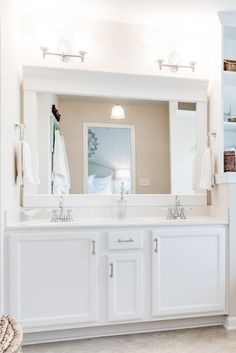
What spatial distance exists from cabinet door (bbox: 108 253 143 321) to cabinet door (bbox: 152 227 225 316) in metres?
0.12

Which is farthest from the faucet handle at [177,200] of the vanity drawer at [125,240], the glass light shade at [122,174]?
the vanity drawer at [125,240]

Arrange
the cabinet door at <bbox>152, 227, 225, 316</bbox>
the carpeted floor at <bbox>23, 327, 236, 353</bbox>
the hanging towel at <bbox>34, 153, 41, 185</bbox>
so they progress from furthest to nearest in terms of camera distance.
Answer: the hanging towel at <bbox>34, 153, 41, 185</bbox> → the cabinet door at <bbox>152, 227, 225, 316</bbox> → the carpeted floor at <bbox>23, 327, 236, 353</bbox>

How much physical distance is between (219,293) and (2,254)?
174 cm

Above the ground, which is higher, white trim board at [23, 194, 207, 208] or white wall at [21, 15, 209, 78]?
white wall at [21, 15, 209, 78]

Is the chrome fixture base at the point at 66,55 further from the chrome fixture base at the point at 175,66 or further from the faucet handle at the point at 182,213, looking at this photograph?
the faucet handle at the point at 182,213

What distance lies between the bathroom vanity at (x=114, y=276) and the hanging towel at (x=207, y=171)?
14.3 inches

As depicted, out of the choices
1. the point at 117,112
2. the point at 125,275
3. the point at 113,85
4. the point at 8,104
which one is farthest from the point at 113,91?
the point at 125,275

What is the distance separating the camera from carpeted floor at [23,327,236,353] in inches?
88.1

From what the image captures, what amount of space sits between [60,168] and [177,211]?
3.74 feet

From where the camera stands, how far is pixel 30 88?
2746 mm

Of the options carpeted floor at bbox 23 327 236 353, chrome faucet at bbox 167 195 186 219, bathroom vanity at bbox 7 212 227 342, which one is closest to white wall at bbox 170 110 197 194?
chrome faucet at bbox 167 195 186 219

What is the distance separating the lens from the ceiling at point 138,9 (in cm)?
262

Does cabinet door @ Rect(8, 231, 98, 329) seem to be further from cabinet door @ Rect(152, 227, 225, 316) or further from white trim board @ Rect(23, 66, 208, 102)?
white trim board @ Rect(23, 66, 208, 102)

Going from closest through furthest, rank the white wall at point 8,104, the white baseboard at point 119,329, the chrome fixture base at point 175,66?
the white wall at point 8,104, the white baseboard at point 119,329, the chrome fixture base at point 175,66
